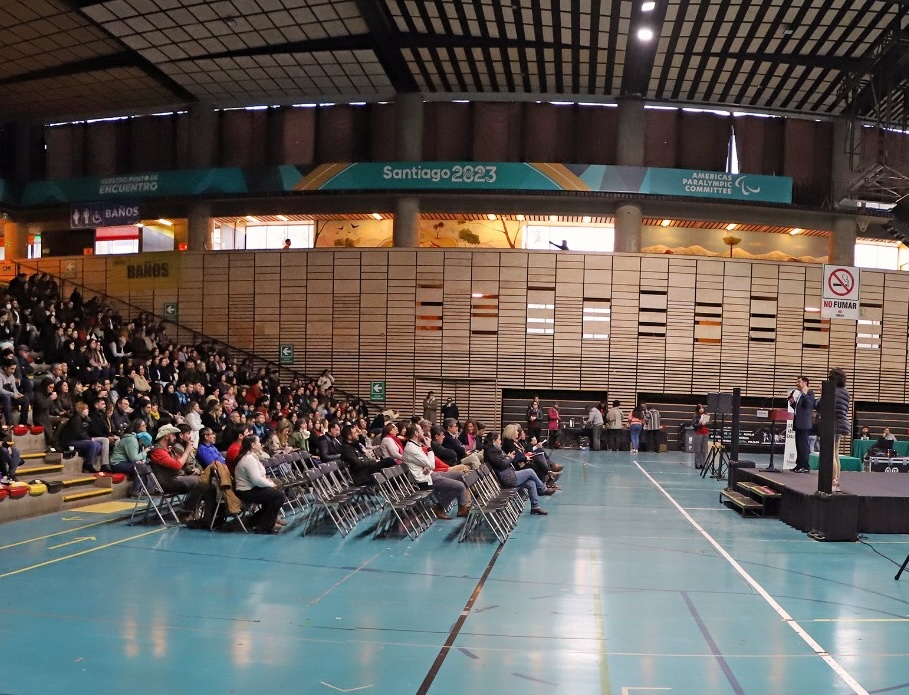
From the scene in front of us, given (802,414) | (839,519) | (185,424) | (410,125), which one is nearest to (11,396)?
(185,424)

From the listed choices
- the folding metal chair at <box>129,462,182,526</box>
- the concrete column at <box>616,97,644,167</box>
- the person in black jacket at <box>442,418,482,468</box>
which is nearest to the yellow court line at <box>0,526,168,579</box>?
the folding metal chair at <box>129,462,182,526</box>

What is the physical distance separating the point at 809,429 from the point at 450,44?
13.9 metres

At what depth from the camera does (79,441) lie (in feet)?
41.7

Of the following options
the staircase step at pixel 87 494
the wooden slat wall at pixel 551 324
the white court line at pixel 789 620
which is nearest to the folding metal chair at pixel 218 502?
the staircase step at pixel 87 494

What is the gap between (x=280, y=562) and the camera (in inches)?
326

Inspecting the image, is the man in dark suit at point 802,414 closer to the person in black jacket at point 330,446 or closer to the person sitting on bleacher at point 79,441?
the person in black jacket at point 330,446

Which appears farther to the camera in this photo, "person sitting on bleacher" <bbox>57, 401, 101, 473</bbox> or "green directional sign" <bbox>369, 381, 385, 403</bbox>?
"green directional sign" <bbox>369, 381, 385, 403</bbox>

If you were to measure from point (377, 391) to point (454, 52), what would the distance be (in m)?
10.0

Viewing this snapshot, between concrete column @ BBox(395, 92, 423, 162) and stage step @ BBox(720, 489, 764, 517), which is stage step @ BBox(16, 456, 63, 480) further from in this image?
concrete column @ BBox(395, 92, 423, 162)

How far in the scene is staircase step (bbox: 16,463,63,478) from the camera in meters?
11.7

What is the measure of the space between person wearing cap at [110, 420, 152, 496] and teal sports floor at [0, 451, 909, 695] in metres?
1.65

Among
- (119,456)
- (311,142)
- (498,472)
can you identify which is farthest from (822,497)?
(311,142)

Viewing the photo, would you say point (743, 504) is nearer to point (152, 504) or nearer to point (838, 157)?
point (152, 504)

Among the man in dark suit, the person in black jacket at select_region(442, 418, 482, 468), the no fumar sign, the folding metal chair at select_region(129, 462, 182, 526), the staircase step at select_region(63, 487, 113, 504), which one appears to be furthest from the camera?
the no fumar sign
